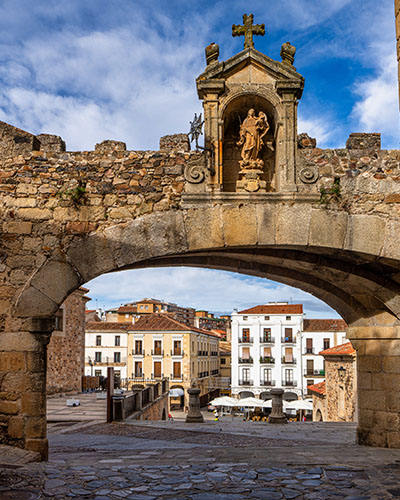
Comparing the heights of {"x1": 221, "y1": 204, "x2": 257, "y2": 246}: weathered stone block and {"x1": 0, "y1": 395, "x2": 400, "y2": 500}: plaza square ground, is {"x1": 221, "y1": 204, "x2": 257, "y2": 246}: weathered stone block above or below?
above

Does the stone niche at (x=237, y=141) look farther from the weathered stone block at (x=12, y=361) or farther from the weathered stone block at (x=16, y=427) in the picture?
the weathered stone block at (x=16, y=427)

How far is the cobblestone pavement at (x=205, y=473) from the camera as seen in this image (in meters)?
4.08

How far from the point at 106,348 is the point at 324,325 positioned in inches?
683

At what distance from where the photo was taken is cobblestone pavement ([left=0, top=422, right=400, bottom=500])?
408cm

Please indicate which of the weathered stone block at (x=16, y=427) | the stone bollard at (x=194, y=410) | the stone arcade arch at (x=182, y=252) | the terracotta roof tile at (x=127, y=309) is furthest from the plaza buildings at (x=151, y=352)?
the weathered stone block at (x=16, y=427)

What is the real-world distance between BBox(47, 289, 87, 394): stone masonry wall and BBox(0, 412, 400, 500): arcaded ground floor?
12.2 metres

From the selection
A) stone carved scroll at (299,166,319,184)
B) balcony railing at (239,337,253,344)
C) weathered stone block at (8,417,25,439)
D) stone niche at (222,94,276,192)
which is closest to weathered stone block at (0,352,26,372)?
weathered stone block at (8,417,25,439)

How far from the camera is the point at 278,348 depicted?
1608 inches

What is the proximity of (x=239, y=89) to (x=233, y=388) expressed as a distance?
37164 mm

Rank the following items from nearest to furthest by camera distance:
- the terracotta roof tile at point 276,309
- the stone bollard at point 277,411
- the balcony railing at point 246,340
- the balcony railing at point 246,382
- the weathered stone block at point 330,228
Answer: the weathered stone block at point 330,228 < the stone bollard at point 277,411 < the balcony railing at point 246,382 < the balcony railing at point 246,340 < the terracotta roof tile at point 276,309

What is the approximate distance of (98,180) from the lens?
5820 millimetres

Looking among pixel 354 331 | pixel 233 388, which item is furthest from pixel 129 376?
pixel 354 331

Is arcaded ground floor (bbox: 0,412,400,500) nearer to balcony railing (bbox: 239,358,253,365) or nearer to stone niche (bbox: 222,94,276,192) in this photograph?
stone niche (bbox: 222,94,276,192)

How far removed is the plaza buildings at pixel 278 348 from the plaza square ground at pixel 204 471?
3238 cm
